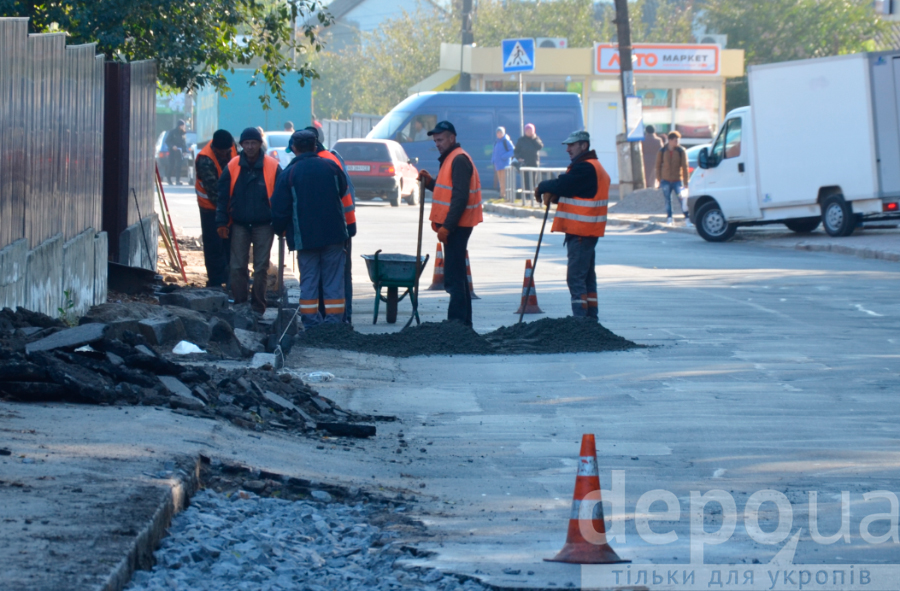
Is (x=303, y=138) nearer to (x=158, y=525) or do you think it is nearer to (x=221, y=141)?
(x=221, y=141)

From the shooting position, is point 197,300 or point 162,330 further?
point 197,300

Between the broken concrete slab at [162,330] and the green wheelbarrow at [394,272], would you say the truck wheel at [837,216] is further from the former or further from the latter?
the broken concrete slab at [162,330]

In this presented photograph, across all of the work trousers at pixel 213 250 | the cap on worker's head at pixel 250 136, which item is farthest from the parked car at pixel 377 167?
the cap on worker's head at pixel 250 136

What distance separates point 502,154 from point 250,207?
2124 cm

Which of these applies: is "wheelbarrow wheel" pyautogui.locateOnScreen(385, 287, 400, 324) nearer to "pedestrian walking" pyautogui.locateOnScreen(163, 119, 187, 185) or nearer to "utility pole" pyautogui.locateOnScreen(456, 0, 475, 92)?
"utility pole" pyautogui.locateOnScreen(456, 0, 475, 92)

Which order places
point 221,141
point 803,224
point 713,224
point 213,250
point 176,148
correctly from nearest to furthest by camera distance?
point 221,141, point 213,250, point 713,224, point 803,224, point 176,148

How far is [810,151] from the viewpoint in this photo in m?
21.2

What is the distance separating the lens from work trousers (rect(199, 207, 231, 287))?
1287 cm

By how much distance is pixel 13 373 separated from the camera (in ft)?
22.1

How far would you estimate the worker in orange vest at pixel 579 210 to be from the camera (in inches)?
437

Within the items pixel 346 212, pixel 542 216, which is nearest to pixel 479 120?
pixel 542 216

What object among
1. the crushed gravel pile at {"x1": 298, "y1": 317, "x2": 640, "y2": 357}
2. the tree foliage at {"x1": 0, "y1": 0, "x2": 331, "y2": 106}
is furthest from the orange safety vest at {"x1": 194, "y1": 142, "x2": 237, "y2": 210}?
the crushed gravel pile at {"x1": 298, "y1": 317, "x2": 640, "y2": 357}

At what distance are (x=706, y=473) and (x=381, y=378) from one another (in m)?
3.59

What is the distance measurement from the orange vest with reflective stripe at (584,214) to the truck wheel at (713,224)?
1193cm
